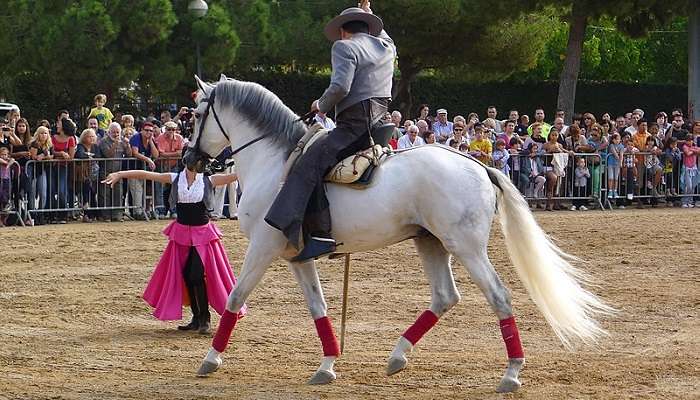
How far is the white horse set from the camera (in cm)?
822

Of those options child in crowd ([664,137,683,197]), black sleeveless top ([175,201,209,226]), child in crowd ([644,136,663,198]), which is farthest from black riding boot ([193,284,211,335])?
child in crowd ([664,137,683,197])

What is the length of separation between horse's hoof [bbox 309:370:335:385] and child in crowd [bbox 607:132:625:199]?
47.3 ft

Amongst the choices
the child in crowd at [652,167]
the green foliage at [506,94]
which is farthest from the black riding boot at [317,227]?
the green foliage at [506,94]

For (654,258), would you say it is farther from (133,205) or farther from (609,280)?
(133,205)

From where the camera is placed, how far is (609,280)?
13461 mm

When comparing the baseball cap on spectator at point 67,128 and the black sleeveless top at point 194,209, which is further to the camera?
the baseball cap on spectator at point 67,128

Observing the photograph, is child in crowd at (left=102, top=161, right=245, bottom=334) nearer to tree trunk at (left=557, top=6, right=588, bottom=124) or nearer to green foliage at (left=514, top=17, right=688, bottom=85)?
tree trunk at (left=557, top=6, right=588, bottom=124)

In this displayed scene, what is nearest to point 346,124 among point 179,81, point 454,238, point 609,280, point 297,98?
point 454,238

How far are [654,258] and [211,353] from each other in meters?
8.11

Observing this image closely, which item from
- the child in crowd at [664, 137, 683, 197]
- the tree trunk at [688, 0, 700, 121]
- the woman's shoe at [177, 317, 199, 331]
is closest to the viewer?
the woman's shoe at [177, 317, 199, 331]

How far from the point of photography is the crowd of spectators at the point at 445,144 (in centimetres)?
1830

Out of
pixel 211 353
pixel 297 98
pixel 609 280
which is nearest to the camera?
pixel 211 353

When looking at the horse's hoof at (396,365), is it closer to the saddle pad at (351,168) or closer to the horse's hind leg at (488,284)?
the horse's hind leg at (488,284)

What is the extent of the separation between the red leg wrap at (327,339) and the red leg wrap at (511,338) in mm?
1274
